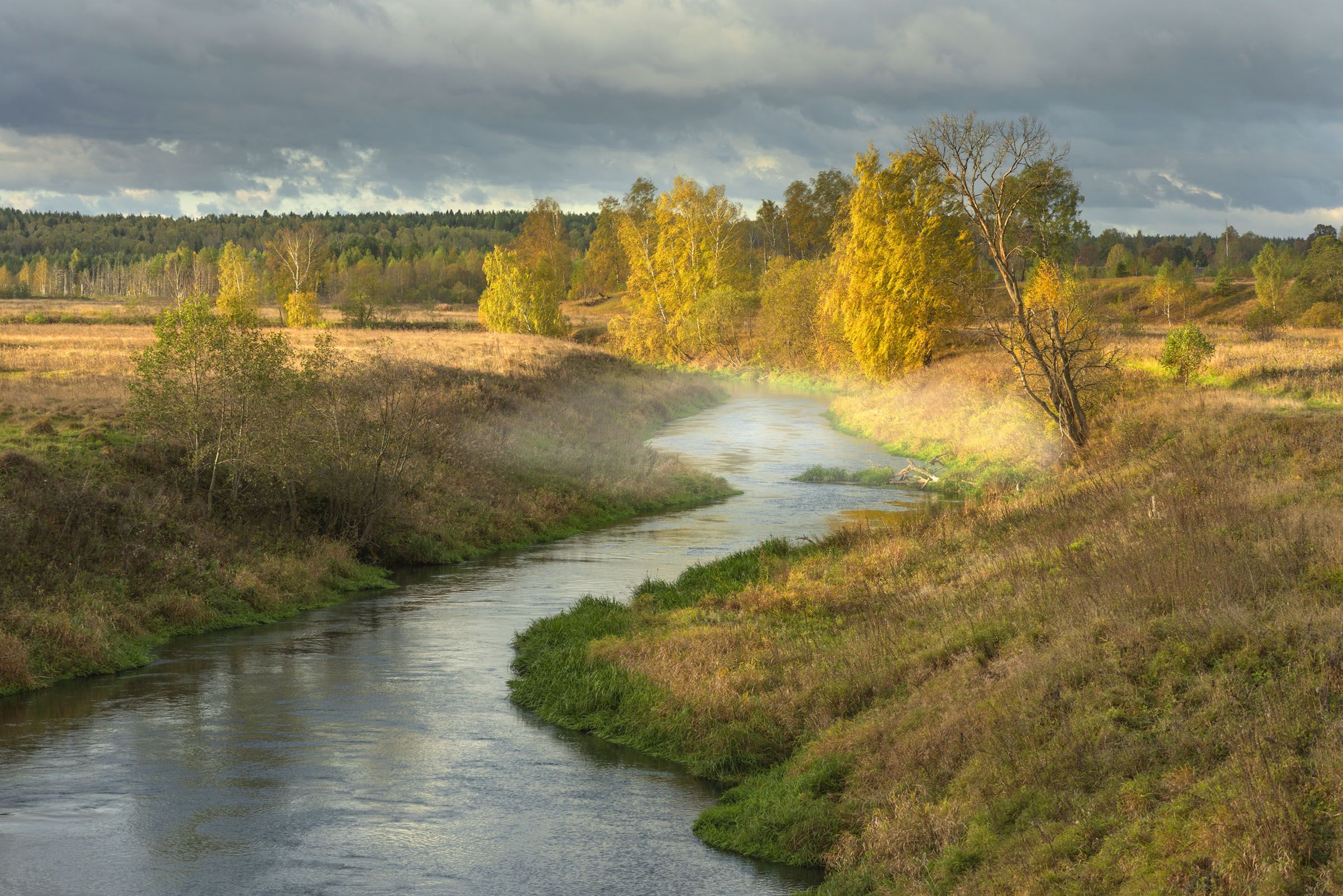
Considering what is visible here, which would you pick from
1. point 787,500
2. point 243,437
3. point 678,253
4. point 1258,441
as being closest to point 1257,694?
point 1258,441

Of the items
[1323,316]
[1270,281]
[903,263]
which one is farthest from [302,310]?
[1270,281]

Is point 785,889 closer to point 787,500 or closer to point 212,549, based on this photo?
point 212,549

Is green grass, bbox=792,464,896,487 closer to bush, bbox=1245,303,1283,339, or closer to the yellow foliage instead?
bush, bbox=1245,303,1283,339

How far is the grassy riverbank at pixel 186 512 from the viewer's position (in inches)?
926

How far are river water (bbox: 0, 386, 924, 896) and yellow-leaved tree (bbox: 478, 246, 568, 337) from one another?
74.8 meters

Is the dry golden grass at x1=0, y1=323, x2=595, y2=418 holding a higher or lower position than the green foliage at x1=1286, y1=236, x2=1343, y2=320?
lower

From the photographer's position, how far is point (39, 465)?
27688 mm

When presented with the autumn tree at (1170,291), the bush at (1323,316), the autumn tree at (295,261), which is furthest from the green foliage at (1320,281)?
the autumn tree at (295,261)

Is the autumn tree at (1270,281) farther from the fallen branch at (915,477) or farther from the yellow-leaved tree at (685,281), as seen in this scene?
the fallen branch at (915,477)

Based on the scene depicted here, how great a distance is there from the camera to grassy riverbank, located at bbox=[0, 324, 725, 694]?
23.5m

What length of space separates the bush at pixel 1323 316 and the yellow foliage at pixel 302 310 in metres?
87.0

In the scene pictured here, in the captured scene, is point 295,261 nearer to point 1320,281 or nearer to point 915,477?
point 915,477

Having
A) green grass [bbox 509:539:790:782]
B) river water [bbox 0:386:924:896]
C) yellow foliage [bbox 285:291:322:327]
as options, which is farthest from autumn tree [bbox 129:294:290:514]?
yellow foliage [bbox 285:291:322:327]

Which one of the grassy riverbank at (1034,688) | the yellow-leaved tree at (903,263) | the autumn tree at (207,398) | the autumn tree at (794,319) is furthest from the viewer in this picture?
the autumn tree at (794,319)
